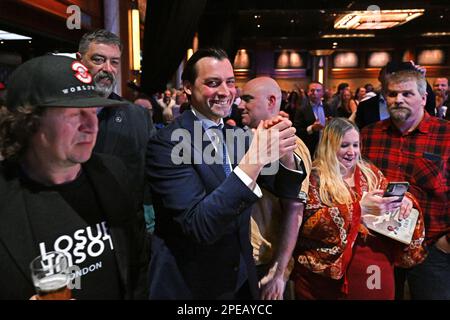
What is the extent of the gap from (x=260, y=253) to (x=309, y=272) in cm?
36

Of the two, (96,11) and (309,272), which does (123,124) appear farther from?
(96,11)

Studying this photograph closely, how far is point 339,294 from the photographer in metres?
1.74

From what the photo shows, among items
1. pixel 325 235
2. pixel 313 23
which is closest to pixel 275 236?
pixel 325 235

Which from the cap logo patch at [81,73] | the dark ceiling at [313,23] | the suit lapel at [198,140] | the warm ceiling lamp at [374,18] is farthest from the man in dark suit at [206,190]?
the warm ceiling lamp at [374,18]

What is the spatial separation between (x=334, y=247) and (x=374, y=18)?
40.6 ft

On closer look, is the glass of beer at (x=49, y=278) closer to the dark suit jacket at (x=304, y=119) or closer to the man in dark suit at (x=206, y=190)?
the man in dark suit at (x=206, y=190)

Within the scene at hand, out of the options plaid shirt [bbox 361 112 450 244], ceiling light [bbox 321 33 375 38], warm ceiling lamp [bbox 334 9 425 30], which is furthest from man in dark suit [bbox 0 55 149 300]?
ceiling light [bbox 321 33 375 38]

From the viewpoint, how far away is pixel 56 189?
3.02 feet

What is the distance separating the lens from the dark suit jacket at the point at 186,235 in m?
1.12

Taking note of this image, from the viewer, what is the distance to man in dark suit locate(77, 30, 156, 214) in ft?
5.86

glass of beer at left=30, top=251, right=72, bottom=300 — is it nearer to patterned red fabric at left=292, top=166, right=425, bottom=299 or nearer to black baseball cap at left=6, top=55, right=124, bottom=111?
black baseball cap at left=6, top=55, right=124, bottom=111
